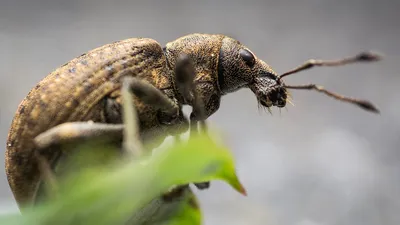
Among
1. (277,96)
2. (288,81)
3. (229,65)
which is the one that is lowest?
(288,81)

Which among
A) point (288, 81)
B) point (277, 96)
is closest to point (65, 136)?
point (277, 96)

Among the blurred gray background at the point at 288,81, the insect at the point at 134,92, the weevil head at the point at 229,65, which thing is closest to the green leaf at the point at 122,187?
the insect at the point at 134,92

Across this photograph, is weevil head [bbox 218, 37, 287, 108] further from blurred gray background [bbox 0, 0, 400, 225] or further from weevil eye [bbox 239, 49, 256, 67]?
blurred gray background [bbox 0, 0, 400, 225]

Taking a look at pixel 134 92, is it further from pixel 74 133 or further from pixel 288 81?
pixel 288 81

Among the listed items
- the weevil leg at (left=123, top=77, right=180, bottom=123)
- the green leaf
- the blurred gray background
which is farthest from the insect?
the blurred gray background

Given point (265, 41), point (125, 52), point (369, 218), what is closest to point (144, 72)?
point (125, 52)

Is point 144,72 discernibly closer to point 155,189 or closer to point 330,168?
point 155,189

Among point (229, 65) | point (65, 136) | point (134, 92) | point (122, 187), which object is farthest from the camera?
point (229, 65)
